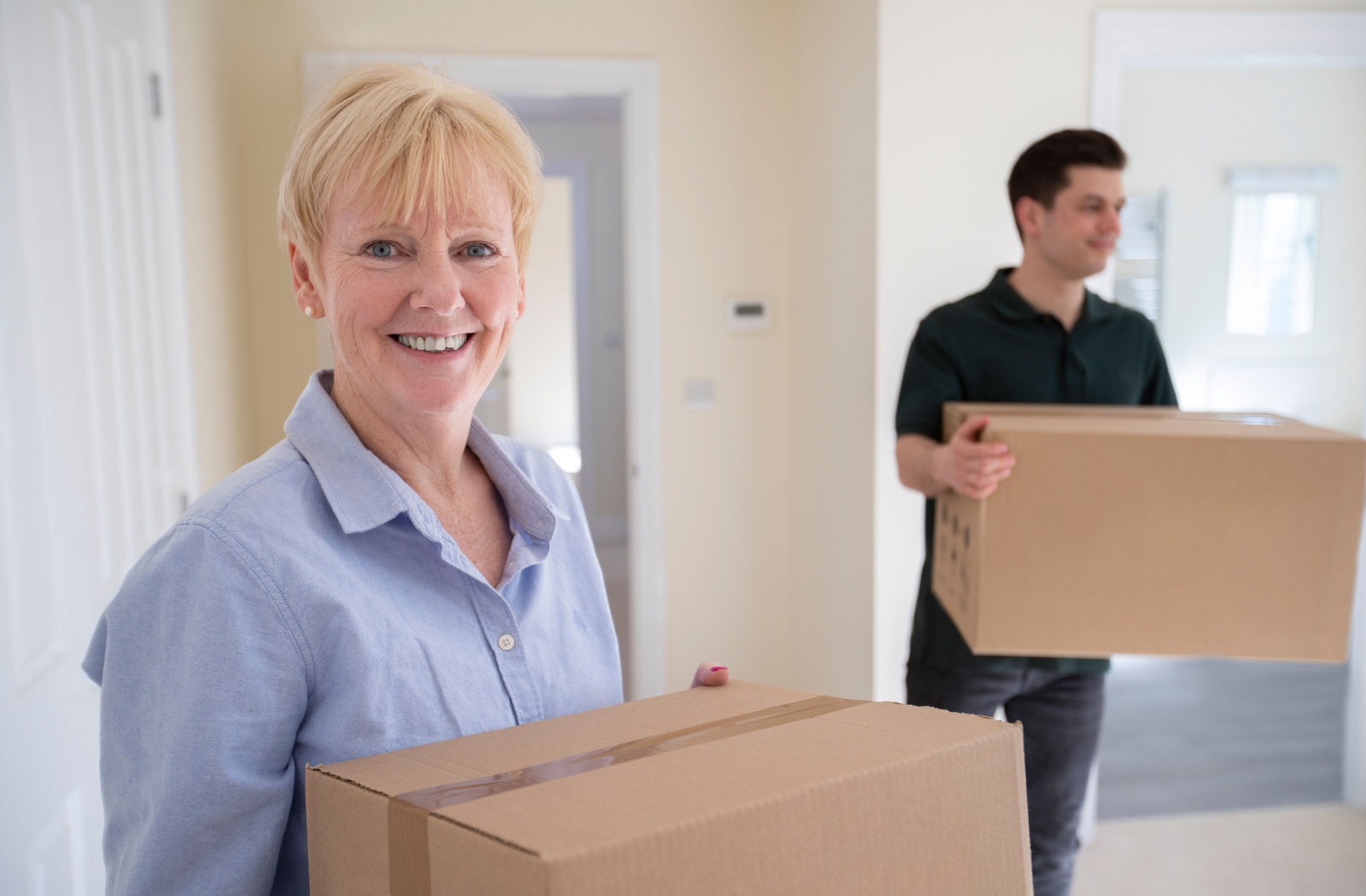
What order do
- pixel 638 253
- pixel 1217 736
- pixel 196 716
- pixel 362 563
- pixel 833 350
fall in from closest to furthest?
pixel 196 716 → pixel 362 563 → pixel 833 350 → pixel 638 253 → pixel 1217 736

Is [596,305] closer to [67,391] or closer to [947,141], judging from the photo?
[947,141]

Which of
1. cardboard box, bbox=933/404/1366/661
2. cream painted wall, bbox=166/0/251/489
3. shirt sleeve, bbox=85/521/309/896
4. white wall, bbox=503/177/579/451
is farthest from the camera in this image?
white wall, bbox=503/177/579/451

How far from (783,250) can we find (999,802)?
276cm

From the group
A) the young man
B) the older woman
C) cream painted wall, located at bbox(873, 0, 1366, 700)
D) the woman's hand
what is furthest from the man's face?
the woman's hand

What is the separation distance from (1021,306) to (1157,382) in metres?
0.30

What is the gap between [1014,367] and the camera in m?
1.84

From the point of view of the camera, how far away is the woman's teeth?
0.87 meters

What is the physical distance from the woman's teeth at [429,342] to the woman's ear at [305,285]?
109 millimetres

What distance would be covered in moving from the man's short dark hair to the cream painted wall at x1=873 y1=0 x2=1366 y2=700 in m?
0.68

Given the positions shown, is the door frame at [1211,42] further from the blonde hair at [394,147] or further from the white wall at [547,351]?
the white wall at [547,351]

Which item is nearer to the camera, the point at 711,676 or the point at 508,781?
the point at 508,781

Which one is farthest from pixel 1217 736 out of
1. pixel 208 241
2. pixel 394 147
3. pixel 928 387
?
pixel 394 147

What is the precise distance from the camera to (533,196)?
0.96 metres

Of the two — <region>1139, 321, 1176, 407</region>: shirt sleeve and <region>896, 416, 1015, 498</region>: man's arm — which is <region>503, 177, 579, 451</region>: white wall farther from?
<region>896, 416, 1015, 498</region>: man's arm
